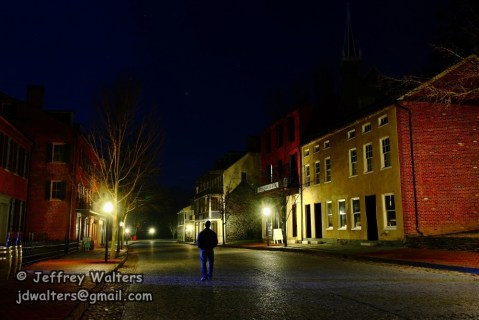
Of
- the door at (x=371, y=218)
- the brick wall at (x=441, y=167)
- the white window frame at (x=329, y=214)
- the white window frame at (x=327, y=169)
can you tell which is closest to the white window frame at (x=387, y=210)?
the door at (x=371, y=218)

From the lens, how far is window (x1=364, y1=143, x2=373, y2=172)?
86.9 ft

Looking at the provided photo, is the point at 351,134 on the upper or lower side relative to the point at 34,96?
lower

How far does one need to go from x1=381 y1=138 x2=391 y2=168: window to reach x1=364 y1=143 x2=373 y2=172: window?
4.36ft

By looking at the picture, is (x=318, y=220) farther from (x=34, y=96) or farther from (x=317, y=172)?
(x=34, y=96)

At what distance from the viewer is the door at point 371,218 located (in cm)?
2572

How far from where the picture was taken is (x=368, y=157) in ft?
88.0

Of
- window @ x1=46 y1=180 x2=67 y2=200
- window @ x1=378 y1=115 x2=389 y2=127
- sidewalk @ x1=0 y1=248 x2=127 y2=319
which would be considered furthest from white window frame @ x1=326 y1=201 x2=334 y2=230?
sidewalk @ x1=0 y1=248 x2=127 y2=319

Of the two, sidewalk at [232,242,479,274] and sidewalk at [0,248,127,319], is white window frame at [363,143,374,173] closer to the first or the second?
sidewalk at [232,242,479,274]

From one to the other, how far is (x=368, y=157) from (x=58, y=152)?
2181 cm

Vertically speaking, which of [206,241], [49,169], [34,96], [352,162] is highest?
[34,96]

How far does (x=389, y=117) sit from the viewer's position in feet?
79.0

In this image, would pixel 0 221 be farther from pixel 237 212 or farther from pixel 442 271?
pixel 237 212

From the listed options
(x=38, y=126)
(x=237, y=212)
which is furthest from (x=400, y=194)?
(x=237, y=212)

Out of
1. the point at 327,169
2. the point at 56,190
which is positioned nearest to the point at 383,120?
the point at 327,169
